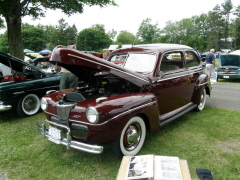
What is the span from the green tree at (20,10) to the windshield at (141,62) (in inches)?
210

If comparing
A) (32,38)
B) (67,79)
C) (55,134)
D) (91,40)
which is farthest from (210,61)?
(91,40)

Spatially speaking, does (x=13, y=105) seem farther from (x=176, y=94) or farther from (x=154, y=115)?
(x=176, y=94)

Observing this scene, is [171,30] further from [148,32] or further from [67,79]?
[67,79]

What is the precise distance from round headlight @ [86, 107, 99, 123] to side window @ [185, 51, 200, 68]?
2989 mm

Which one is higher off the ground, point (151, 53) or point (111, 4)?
point (111, 4)

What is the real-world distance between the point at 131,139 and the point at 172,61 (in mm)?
2297

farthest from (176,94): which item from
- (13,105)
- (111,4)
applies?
(111,4)

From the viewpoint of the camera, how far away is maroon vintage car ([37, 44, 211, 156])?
2701 millimetres

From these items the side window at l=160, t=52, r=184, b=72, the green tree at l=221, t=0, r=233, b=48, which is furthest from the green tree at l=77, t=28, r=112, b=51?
the side window at l=160, t=52, r=184, b=72

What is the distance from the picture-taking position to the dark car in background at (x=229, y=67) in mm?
10853

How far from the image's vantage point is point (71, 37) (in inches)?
2844

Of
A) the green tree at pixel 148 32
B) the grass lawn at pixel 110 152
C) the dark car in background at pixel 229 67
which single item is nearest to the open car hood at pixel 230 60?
the dark car in background at pixel 229 67

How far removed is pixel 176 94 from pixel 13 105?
389 cm

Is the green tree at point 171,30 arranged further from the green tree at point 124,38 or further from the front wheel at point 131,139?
the front wheel at point 131,139
